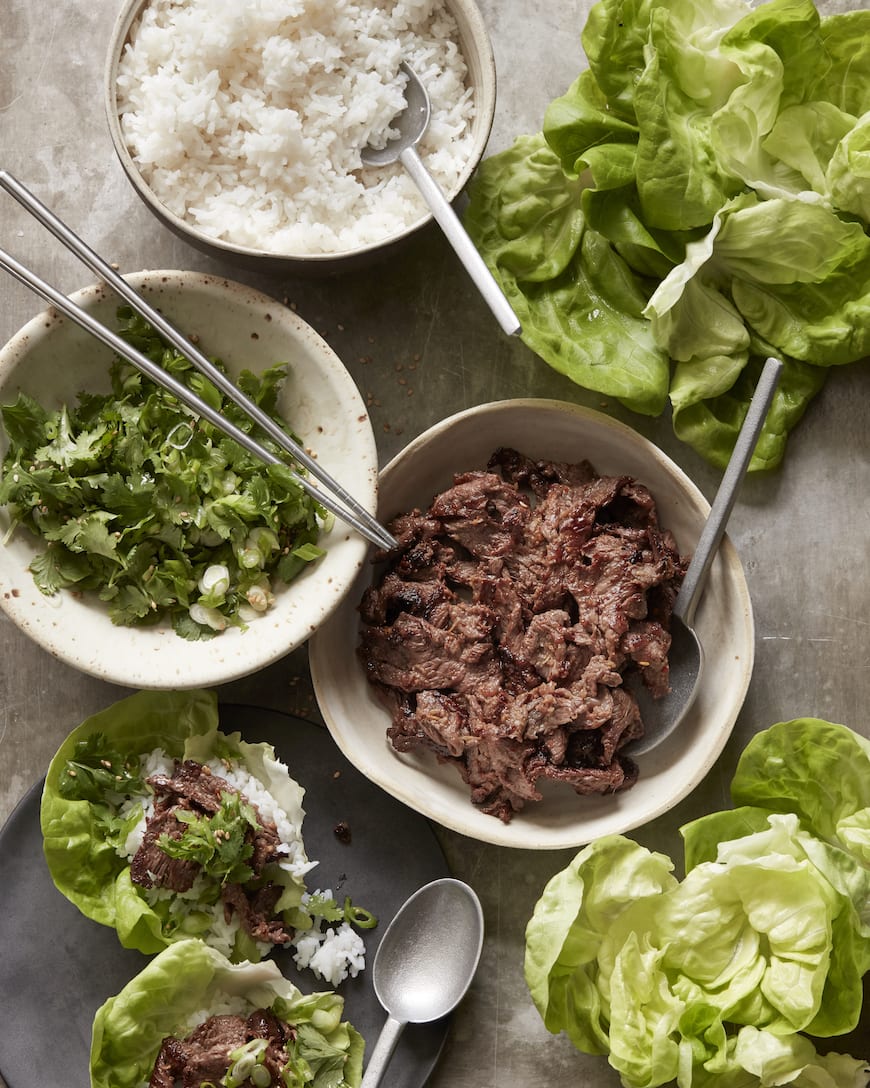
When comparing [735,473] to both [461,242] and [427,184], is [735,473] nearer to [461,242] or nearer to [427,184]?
[461,242]

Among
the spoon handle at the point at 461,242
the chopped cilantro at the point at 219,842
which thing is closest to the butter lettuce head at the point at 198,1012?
the chopped cilantro at the point at 219,842

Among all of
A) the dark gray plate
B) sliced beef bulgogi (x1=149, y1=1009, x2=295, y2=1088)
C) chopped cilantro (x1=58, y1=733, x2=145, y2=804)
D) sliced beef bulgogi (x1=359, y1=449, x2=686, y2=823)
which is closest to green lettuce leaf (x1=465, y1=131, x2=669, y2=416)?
sliced beef bulgogi (x1=359, y1=449, x2=686, y2=823)

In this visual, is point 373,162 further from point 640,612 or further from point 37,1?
point 640,612

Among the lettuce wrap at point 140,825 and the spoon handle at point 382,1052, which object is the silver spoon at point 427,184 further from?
the spoon handle at point 382,1052

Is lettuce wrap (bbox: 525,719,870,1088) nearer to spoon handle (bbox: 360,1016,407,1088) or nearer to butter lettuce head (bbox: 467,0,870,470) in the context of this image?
spoon handle (bbox: 360,1016,407,1088)

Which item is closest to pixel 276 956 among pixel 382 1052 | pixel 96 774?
pixel 382 1052

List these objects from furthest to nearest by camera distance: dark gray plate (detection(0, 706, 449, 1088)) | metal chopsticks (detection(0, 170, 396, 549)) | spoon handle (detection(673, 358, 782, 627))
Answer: dark gray plate (detection(0, 706, 449, 1088))
spoon handle (detection(673, 358, 782, 627))
metal chopsticks (detection(0, 170, 396, 549))

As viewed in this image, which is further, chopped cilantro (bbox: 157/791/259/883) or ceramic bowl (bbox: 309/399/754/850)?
ceramic bowl (bbox: 309/399/754/850)

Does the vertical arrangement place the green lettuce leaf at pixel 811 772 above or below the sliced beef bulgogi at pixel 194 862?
Result: below

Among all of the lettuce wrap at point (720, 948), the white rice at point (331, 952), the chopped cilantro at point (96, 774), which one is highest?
the chopped cilantro at point (96, 774)
